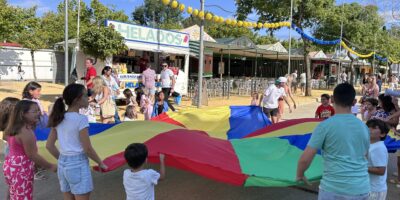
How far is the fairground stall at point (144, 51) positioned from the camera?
44.9 ft

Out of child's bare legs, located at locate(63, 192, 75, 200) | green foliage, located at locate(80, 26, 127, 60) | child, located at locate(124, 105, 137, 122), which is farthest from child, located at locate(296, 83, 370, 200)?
green foliage, located at locate(80, 26, 127, 60)

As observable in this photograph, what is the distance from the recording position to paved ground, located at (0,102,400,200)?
4.89m

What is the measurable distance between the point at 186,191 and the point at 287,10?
17367mm

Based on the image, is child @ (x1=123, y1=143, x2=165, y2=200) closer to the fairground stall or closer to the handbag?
the handbag

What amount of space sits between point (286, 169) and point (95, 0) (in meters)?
32.4

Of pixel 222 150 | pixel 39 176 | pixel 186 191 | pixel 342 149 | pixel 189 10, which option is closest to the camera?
pixel 342 149

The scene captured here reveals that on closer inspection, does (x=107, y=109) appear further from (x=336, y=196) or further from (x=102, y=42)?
(x=336, y=196)

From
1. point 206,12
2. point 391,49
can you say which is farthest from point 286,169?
point 391,49

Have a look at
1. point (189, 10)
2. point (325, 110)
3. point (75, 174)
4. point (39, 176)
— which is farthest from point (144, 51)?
point (75, 174)

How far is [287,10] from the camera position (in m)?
20.6

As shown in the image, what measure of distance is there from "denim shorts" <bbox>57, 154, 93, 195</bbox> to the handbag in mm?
4603

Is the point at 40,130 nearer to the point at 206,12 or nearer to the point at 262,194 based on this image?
the point at 262,194

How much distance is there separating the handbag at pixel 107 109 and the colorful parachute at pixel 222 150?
1805 mm

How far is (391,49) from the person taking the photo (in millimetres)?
37719
